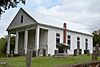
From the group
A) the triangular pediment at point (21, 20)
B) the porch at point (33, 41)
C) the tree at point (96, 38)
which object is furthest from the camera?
the tree at point (96, 38)

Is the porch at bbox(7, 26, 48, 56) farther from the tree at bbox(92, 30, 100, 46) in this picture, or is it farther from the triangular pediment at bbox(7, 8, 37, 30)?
the tree at bbox(92, 30, 100, 46)

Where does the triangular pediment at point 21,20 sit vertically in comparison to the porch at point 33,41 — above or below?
above

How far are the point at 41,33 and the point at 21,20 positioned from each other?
13.1 feet

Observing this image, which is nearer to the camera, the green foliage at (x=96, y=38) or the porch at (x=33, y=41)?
the porch at (x=33, y=41)

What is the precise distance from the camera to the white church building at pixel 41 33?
116 ft

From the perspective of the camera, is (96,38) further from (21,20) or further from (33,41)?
(21,20)

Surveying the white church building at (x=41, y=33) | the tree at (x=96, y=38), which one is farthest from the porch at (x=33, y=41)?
the tree at (x=96, y=38)

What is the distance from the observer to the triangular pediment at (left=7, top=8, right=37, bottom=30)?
3649 cm

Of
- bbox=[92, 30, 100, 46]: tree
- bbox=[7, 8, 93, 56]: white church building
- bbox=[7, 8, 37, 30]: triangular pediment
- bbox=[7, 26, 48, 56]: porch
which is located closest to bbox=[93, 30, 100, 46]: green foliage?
bbox=[92, 30, 100, 46]: tree

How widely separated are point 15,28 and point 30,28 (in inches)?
178

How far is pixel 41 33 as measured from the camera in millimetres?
37781

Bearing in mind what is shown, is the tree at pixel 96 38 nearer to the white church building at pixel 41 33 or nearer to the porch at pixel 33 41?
the white church building at pixel 41 33

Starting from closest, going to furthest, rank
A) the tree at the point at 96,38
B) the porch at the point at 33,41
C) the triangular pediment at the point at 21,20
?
the porch at the point at 33,41
the triangular pediment at the point at 21,20
the tree at the point at 96,38

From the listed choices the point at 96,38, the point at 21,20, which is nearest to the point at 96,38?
the point at 96,38
